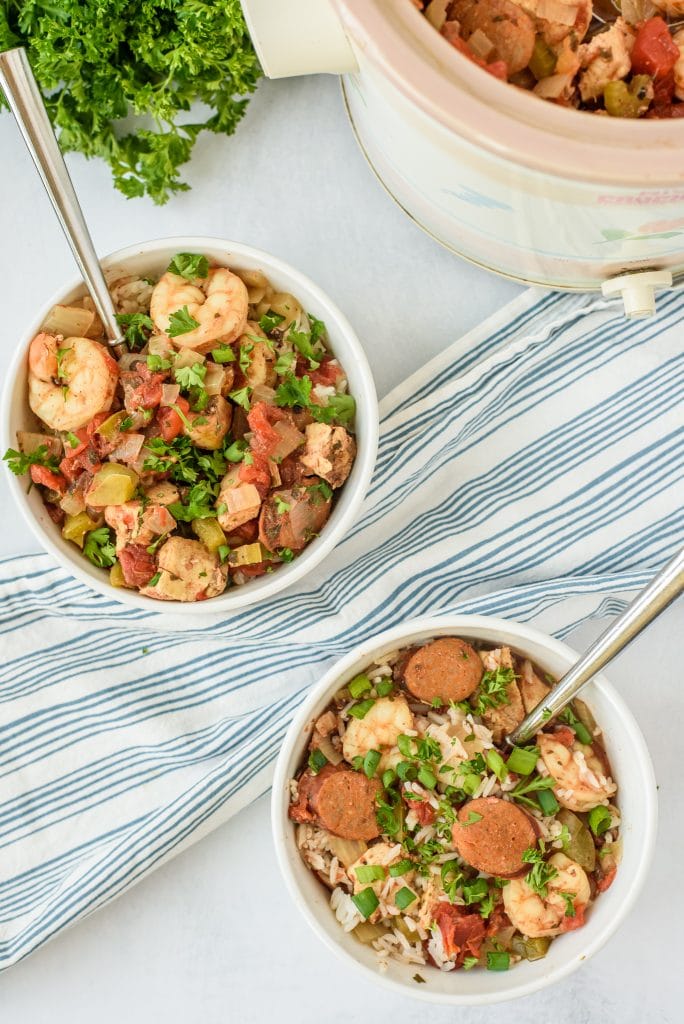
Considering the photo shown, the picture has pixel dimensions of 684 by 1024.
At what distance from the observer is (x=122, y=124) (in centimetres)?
171

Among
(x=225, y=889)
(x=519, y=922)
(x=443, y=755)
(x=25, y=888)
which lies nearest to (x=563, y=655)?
(x=443, y=755)

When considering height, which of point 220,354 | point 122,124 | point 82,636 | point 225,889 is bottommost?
point 225,889

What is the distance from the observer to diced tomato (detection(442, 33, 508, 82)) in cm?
110

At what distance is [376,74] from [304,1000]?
1.43 m

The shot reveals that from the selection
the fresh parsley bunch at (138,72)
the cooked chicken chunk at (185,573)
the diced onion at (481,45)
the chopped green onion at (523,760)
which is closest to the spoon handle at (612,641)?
the chopped green onion at (523,760)

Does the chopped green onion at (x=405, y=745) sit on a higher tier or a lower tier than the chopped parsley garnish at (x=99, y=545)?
lower

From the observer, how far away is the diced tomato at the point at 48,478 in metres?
1.46

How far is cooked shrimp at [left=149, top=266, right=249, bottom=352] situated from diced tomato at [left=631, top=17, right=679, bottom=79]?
0.61 meters

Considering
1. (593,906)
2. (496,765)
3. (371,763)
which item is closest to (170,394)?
(371,763)

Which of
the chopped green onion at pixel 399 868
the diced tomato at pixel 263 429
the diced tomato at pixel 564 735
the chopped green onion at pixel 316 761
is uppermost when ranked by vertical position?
the diced tomato at pixel 263 429

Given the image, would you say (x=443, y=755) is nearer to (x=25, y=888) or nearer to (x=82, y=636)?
(x=82, y=636)

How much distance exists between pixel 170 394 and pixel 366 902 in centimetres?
78

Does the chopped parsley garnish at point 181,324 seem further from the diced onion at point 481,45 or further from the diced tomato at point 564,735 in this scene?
the diced tomato at point 564,735

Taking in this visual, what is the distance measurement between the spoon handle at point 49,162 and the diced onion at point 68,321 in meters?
0.02
